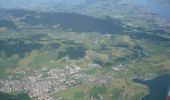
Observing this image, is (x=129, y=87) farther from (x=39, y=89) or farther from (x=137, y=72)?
(x=39, y=89)

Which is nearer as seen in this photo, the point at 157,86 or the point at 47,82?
the point at 157,86

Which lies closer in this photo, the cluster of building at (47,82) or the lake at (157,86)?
the lake at (157,86)

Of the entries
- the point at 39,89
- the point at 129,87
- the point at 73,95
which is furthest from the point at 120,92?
the point at 39,89

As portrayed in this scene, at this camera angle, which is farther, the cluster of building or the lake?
the cluster of building

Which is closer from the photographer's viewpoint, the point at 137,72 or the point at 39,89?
the point at 39,89

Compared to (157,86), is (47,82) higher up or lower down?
lower down

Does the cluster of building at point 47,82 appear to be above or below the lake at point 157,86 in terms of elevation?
below

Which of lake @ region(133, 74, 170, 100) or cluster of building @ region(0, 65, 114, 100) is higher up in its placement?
lake @ region(133, 74, 170, 100)

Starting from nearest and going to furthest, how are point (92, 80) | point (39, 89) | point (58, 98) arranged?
point (58, 98) → point (39, 89) → point (92, 80)
